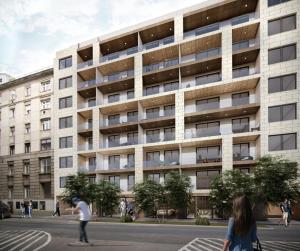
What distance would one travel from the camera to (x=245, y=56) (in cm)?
3400

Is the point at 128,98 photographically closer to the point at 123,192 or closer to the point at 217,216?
the point at 123,192

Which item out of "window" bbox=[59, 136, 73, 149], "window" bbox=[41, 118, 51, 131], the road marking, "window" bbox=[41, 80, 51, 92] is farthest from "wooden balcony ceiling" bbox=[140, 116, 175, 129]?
the road marking

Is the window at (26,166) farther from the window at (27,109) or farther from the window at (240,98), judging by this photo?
the window at (240,98)

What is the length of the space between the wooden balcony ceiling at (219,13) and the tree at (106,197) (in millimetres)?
22348

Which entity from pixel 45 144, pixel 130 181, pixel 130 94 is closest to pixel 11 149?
pixel 45 144

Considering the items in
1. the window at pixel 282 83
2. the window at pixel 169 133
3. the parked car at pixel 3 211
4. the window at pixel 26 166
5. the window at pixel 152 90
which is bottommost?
the parked car at pixel 3 211

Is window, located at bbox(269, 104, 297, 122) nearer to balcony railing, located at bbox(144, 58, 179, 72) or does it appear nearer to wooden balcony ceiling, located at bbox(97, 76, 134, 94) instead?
balcony railing, located at bbox(144, 58, 179, 72)

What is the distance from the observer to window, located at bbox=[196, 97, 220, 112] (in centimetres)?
3562

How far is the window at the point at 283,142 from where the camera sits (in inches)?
1173

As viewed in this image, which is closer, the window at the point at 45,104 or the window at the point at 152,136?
the window at the point at 152,136

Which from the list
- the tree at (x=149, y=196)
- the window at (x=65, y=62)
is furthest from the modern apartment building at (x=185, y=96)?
the tree at (x=149, y=196)

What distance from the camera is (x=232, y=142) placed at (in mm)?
33031

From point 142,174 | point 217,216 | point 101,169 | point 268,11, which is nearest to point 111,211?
point 142,174

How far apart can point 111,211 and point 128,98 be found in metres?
16.1
